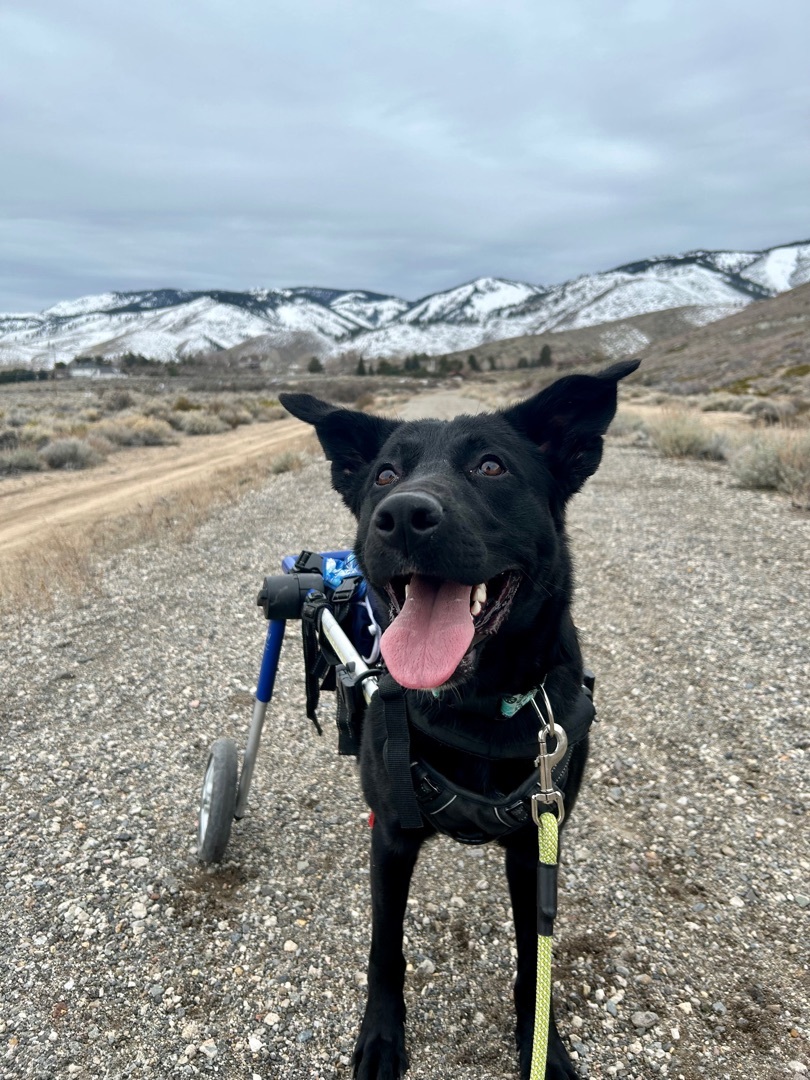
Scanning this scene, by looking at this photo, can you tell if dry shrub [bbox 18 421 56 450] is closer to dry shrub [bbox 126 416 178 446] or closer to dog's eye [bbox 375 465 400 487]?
dry shrub [bbox 126 416 178 446]

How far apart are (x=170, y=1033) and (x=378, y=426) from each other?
234 centimetres

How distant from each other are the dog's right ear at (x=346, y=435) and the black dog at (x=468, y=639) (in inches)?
0.5

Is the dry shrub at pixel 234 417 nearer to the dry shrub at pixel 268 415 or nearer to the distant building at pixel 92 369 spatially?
the dry shrub at pixel 268 415

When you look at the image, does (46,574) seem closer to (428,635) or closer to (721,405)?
(428,635)

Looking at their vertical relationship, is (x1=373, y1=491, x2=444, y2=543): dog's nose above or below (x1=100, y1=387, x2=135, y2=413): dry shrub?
above

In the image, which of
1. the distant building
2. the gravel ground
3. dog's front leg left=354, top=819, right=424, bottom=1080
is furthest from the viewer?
the distant building

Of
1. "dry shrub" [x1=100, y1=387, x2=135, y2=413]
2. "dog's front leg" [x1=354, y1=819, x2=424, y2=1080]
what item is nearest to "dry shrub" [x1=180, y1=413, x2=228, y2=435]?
"dry shrub" [x1=100, y1=387, x2=135, y2=413]

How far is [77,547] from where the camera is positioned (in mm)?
9156

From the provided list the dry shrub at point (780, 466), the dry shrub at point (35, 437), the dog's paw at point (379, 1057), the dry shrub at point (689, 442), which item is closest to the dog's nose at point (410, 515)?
the dog's paw at point (379, 1057)

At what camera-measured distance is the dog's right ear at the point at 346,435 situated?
2.35m

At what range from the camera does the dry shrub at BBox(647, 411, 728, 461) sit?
15633 millimetres

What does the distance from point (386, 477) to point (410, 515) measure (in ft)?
2.11

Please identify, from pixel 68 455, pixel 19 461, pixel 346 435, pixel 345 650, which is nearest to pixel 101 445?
pixel 68 455

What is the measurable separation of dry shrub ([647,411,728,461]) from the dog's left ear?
14475 mm
